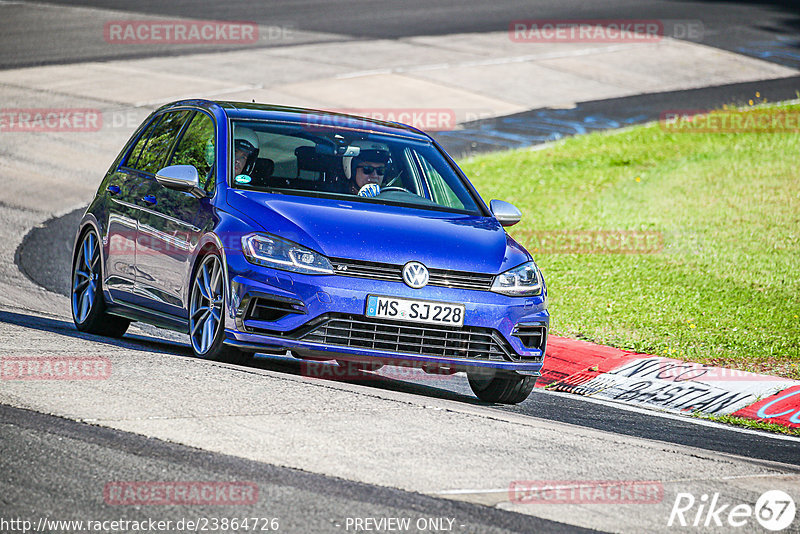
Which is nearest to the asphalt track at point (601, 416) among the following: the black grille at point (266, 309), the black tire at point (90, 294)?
the black tire at point (90, 294)

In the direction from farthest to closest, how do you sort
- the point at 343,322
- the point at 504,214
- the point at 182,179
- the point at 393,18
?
Result: the point at 393,18
the point at 504,214
the point at 182,179
the point at 343,322

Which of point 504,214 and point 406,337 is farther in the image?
point 504,214

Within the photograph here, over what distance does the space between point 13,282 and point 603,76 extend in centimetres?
1965

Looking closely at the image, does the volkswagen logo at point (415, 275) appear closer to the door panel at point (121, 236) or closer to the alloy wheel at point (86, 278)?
the door panel at point (121, 236)

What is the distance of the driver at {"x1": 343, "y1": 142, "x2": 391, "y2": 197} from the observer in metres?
8.14

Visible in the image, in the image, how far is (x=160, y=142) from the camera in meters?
9.08

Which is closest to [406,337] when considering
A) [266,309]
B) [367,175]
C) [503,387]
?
[266,309]

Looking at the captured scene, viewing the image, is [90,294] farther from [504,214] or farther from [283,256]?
[504,214]

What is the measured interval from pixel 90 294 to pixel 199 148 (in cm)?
166

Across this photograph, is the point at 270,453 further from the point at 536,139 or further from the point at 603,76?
the point at 603,76

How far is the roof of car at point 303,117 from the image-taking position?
8.51 metres

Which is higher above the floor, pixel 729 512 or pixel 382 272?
pixel 382 272

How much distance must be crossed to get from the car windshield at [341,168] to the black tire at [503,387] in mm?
1152

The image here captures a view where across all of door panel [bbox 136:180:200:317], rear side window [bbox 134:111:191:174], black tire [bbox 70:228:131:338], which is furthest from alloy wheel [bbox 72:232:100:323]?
door panel [bbox 136:180:200:317]
